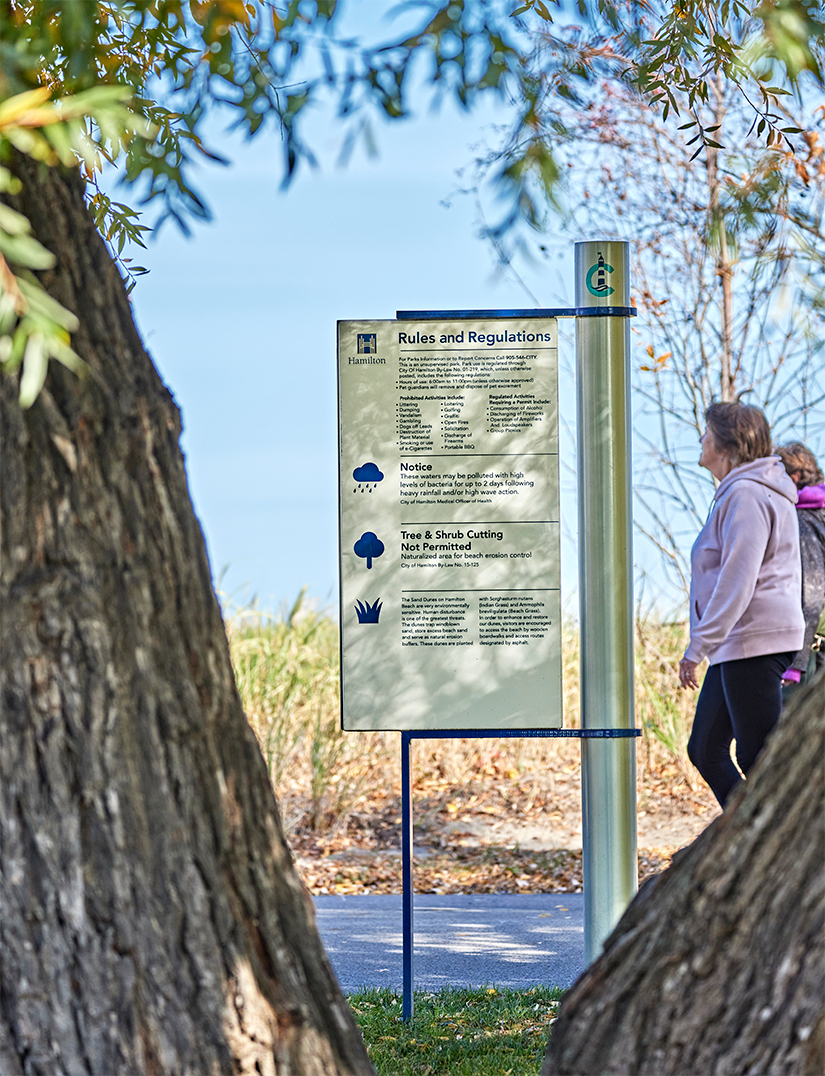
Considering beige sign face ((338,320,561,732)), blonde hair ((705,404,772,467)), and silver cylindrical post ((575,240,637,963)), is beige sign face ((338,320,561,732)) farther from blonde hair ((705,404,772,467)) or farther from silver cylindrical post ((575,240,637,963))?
blonde hair ((705,404,772,467))

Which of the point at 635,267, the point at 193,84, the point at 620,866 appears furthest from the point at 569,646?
the point at 193,84

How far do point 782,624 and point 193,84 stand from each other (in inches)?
113

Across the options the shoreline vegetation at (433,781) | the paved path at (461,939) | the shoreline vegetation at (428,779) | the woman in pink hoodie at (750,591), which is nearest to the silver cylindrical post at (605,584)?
the woman in pink hoodie at (750,591)

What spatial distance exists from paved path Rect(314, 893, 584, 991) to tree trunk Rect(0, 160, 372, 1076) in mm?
2704

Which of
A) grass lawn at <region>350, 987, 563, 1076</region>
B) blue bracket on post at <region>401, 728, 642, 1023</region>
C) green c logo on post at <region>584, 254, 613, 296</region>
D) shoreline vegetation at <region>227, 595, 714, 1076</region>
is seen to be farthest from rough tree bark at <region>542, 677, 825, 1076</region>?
shoreline vegetation at <region>227, 595, 714, 1076</region>

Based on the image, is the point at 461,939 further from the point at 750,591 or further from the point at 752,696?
the point at 750,591

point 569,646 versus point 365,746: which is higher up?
point 569,646

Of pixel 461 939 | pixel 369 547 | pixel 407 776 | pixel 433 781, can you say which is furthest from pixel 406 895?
pixel 433 781

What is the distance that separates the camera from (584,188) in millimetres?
7816

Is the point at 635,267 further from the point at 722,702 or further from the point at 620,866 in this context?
the point at 620,866

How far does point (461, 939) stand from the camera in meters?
5.49

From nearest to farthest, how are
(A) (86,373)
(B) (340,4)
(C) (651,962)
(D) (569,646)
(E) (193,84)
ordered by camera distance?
(C) (651,962) < (A) (86,373) < (B) (340,4) < (E) (193,84) < (D) (569,646)

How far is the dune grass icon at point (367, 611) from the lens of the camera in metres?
4.20

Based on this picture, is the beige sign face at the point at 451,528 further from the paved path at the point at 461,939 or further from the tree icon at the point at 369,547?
the paved path at the point at 461,939
